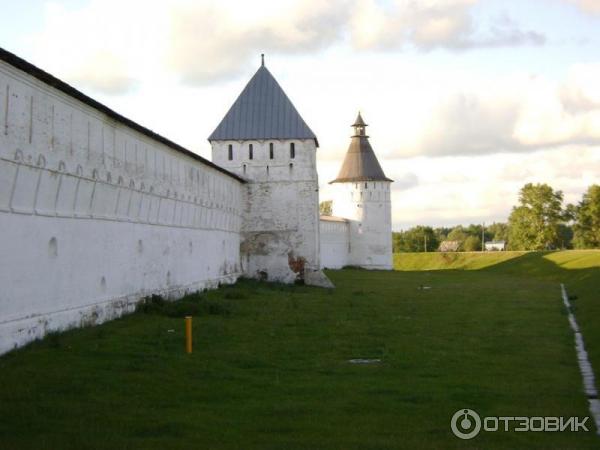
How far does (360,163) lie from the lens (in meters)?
65.4

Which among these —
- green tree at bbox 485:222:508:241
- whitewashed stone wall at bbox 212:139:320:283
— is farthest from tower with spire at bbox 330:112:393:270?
green tree at bbox 485:222:508:241

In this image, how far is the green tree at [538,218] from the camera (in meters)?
78.9

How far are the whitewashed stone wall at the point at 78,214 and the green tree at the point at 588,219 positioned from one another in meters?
57.1

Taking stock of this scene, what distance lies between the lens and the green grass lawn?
7660 mm

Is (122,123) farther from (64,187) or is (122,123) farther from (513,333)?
(513,333)

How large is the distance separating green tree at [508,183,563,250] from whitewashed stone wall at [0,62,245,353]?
2292 inches

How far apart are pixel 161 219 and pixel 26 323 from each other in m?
9.28

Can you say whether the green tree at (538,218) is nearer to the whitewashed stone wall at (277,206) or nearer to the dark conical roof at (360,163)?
the dark conical roof at (360,163)

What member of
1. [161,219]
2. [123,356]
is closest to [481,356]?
[123,356]

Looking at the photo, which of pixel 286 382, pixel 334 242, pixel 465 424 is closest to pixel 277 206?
pixel 286 382

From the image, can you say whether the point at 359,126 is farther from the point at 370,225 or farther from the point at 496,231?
the point at 496,231

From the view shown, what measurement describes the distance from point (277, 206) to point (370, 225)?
1214 inches

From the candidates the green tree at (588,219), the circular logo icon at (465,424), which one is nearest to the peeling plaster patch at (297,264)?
the circular logo icon at (465,424)

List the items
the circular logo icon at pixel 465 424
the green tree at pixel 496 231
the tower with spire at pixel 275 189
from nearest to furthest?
the circular logo icon at pixel 465 424 → the tower with spire at pixel 275 189 → the green tree at pixel 496 231
